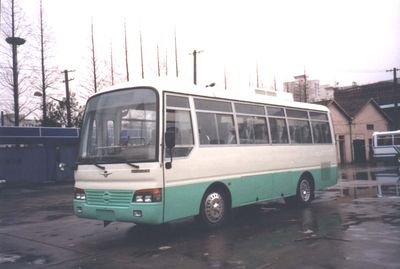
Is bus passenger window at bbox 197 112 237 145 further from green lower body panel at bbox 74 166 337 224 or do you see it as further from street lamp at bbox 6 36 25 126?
street lamp at bbox 6 36 25 126

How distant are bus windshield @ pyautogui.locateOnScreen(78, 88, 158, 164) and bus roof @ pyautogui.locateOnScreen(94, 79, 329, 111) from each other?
13cm

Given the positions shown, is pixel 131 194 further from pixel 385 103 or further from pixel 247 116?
pixel 385 103

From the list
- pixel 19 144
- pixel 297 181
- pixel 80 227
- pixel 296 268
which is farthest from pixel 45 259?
pixel 19 144

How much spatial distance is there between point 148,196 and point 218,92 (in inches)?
124

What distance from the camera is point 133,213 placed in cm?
800

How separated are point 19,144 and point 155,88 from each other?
2095 centimetres

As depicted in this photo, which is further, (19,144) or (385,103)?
(385,103)

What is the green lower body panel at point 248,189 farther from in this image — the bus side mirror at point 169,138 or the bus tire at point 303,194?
the bus side mirror at point 169,138

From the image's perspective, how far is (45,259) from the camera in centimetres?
736

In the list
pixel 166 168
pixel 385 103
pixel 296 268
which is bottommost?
pixel 296 268

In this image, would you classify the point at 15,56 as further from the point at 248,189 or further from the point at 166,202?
the point at 166,202

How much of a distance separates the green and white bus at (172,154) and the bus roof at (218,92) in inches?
1.2

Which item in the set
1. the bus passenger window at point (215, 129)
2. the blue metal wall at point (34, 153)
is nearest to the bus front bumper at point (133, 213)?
the bus passenger window at point (215, 129)

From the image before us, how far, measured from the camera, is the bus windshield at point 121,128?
826 cm
